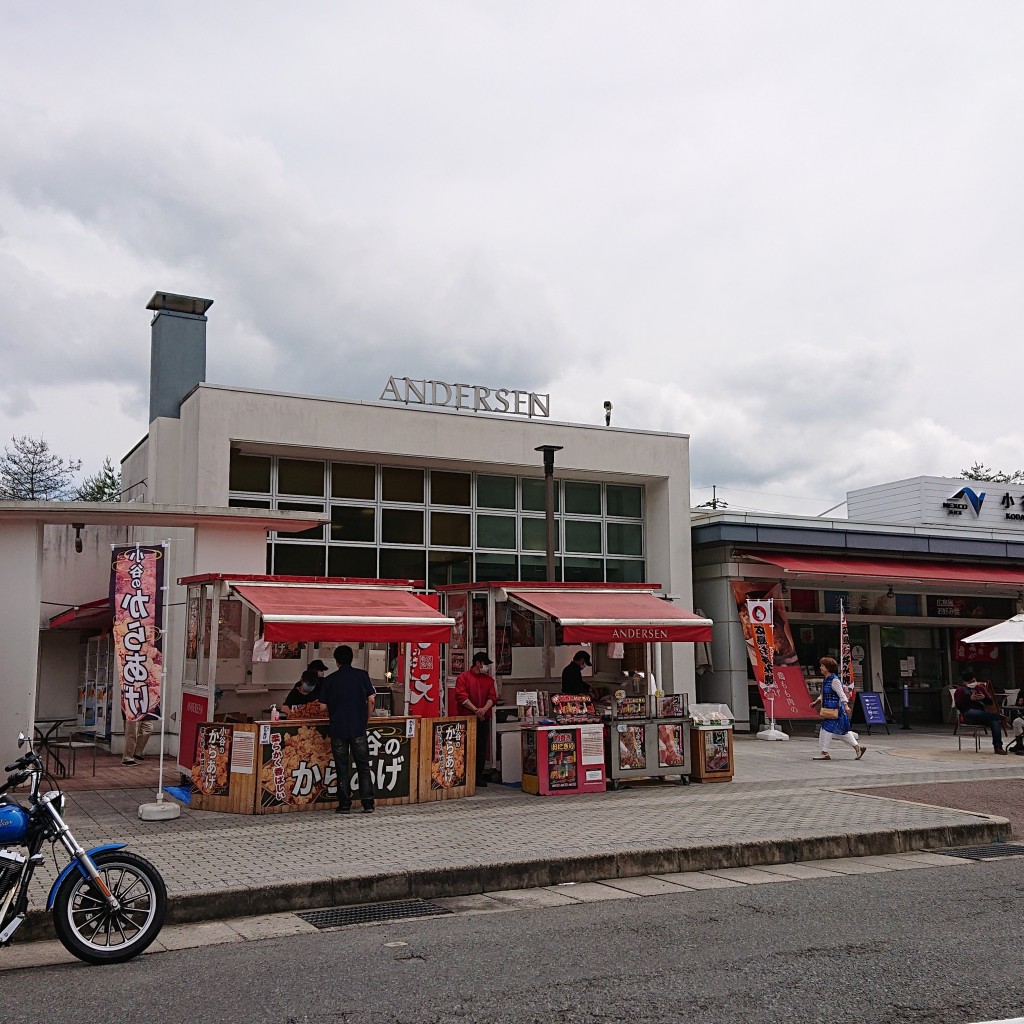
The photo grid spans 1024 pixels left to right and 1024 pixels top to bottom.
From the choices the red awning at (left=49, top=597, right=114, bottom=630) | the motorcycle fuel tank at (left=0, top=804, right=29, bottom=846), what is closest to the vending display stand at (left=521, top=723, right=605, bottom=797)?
the motorcycle fuel tank at (left=0, top=804, right=29, bottom=846)

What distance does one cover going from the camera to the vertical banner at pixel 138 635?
484 inches

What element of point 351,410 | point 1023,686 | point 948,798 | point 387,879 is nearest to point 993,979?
point 387,879

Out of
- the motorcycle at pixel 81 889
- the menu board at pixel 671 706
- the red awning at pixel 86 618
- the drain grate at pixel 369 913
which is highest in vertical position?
the red awning at pixel 86 618

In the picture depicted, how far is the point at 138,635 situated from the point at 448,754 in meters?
3.84

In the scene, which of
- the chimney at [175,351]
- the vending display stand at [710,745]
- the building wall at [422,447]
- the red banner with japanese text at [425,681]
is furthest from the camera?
the chimney at [175,351]

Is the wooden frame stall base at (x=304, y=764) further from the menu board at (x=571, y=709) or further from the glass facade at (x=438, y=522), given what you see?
the glass facade at (x=438, y=522)

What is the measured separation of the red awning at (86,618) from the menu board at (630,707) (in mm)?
10091

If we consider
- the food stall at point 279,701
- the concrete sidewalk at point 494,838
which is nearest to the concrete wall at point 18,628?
the concrete sidewalk at point 494,838

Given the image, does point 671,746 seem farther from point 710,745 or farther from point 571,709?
point 571,709

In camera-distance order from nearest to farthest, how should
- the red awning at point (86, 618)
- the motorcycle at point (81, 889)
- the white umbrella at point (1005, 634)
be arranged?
the motorcycle at point (81, 889) → the white umbrella at point (1005, 634) → the red awning at point (86, 618)

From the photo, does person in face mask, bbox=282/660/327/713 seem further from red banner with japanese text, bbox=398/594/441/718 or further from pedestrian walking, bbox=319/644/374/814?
red banner with japanese text, bbox=398/594/441/718

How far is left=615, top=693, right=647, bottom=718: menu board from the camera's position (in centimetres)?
1398

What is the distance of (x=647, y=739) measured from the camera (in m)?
14.1

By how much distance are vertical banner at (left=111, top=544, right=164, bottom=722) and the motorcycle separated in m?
5.81
